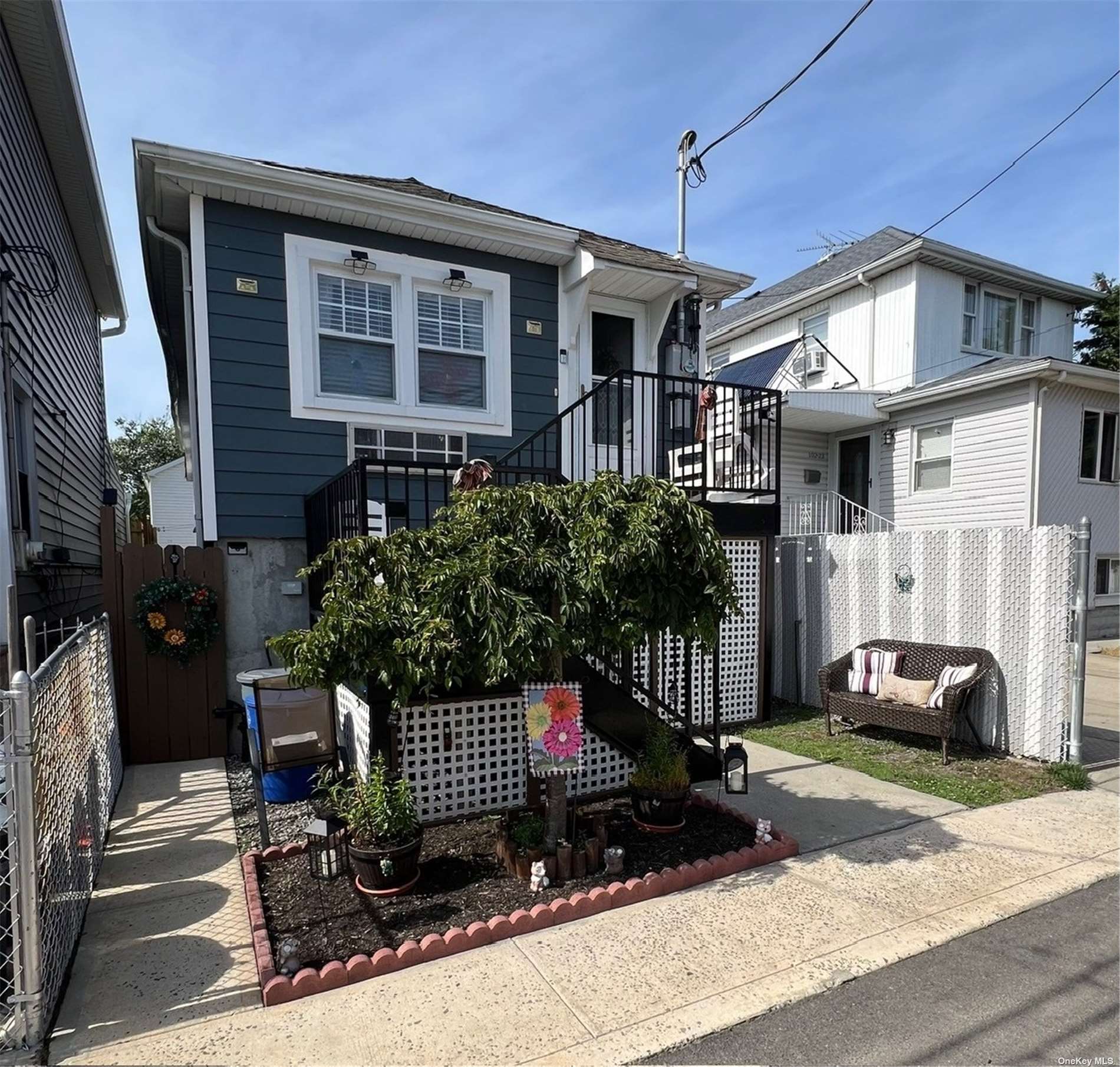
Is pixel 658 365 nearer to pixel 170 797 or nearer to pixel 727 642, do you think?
pixel 727 642

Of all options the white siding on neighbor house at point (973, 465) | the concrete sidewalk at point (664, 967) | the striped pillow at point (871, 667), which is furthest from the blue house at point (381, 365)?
the white siding on neighbor house at point (973, 465)

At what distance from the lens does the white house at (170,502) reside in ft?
64.1

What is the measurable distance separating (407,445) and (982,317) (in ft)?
41.2

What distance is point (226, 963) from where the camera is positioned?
270 cm

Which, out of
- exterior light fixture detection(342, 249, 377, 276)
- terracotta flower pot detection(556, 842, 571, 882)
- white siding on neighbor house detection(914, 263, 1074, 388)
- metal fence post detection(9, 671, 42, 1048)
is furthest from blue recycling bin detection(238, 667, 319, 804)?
white siding on neighbor house detection(914, 263, 1074, 388)

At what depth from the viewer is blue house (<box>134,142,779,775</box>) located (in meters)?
5.77

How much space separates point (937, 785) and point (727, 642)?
219 centimetres

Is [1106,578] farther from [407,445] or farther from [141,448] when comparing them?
[141,448]

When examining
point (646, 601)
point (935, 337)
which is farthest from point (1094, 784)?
point (935, 337)

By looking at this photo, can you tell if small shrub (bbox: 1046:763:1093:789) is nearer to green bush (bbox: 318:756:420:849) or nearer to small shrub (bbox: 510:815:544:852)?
small shrub (bbox: 510:815:544:852)

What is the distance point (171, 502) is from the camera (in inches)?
786

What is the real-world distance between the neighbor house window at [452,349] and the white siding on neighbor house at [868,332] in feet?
25.5

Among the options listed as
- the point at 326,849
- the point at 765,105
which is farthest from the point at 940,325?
the point at 326,849

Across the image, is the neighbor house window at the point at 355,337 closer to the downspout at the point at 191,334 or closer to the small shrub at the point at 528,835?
the downspout at the point at 191,334
